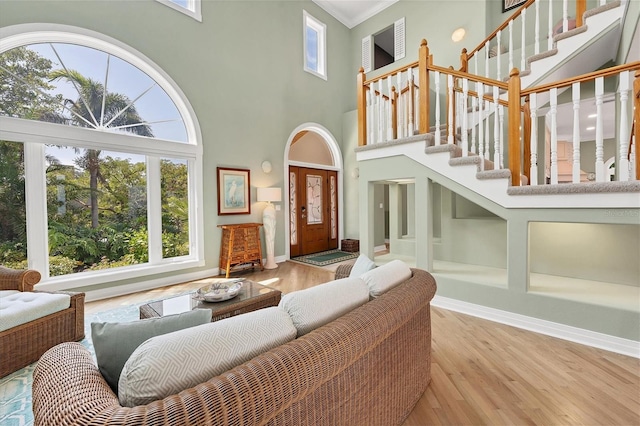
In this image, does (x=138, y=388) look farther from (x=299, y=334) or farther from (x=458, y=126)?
(x=458, y=126)

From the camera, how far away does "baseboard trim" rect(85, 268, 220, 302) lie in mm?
3456

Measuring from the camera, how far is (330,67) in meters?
6.68

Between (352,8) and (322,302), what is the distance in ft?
24.8

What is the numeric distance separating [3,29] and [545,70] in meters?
6.14

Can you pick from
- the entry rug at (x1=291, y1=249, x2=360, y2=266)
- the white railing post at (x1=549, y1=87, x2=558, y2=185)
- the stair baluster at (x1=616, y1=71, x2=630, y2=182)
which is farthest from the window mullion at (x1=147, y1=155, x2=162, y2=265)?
the stair baluster at (x1=616, y1=71, x2=630, y2=182)

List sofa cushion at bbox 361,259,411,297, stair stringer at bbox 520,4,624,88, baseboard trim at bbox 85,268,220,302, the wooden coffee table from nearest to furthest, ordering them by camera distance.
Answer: sofa cushion at bbox 361,259,411,297 < the wooden coffee table < stair stringer at bbox 520,4,624,88 < baseboard trim at bbox 85,268,220,302

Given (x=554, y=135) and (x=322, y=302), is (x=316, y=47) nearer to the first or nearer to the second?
(x=554, y=135)

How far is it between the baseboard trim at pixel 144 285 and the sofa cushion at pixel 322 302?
11.4ft

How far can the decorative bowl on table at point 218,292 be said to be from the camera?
2.26m

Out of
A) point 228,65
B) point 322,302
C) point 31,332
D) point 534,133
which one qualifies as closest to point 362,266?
point 322,302

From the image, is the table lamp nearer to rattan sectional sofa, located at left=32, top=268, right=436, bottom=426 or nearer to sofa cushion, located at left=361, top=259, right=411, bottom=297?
sofa cushion, located at left=361, top=259, right=411, bottom=297

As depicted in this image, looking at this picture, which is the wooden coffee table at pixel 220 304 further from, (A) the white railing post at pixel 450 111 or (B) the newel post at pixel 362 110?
(A) the white railing post at pixel 450 111

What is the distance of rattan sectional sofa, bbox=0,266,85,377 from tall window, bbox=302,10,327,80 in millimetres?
5818

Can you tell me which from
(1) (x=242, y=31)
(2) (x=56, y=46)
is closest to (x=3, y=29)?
(2) (x=56, y=46)
